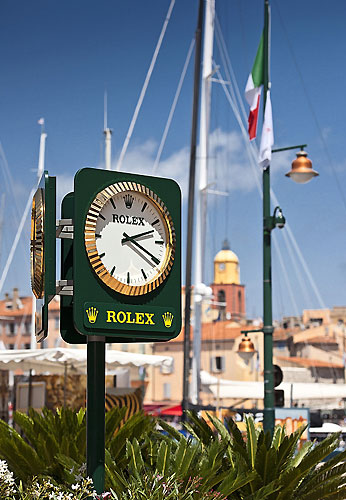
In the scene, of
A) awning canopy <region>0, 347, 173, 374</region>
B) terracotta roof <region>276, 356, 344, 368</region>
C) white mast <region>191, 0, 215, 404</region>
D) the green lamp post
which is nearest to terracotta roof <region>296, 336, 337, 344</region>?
terracotta roof <region>276, 356, 344, 368</region>

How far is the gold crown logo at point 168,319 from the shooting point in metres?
5.54

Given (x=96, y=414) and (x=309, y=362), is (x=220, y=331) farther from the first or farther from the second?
(x=96, y=414)

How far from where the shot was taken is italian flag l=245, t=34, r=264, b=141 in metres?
17.9

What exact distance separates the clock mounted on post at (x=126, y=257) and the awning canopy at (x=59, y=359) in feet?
40.6

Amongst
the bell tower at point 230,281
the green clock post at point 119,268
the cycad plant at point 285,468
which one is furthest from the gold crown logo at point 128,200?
the bell tower at point 230,281

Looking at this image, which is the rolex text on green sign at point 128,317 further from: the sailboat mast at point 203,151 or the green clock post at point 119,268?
the sailboat mast at point 203,151

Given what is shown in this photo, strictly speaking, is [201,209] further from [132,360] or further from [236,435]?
[236,435]

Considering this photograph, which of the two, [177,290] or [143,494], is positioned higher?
[177,290]

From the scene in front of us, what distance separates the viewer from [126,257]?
5.51 metres

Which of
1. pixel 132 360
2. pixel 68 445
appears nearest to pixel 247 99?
pixel 132 360

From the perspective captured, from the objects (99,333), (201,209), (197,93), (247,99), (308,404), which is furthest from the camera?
(308,404)

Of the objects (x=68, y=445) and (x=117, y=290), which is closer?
(x=117, y=290)

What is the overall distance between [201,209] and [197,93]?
740 centimetres

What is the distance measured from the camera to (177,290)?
5668 mm
